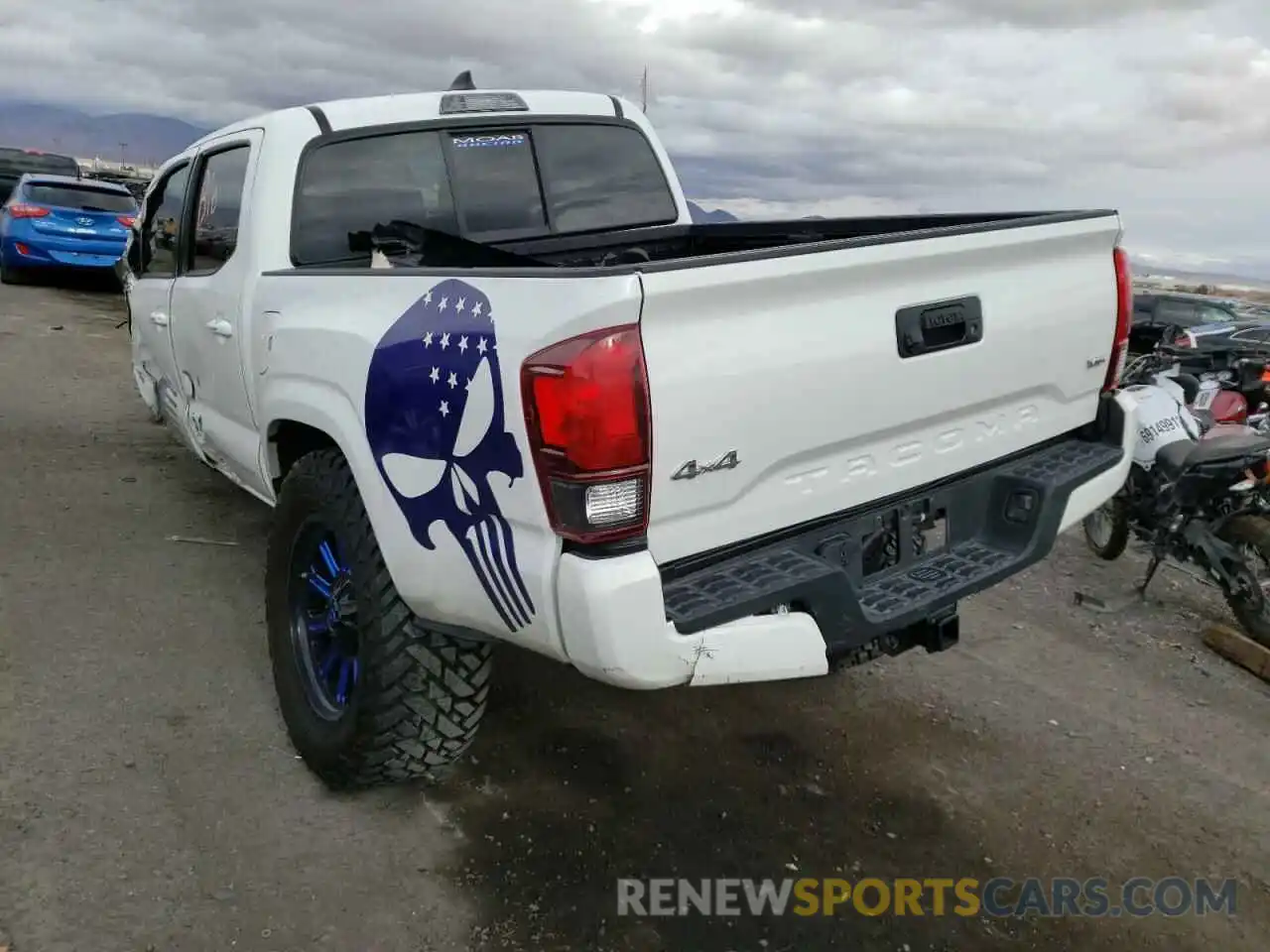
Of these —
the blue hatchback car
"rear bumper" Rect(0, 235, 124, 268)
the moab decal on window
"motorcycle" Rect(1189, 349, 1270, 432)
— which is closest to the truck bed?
the moab decal on window

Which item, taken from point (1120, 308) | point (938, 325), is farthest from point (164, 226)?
point (1120, 308)

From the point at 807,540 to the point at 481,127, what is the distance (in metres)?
2.48

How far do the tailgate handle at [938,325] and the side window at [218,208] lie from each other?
2.55 m

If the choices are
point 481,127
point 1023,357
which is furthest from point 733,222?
point 1023,357

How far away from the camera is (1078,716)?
3.83 metres

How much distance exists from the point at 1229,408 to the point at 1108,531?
96 cm

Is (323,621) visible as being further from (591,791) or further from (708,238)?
(708,238)

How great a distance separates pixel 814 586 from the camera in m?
2.37

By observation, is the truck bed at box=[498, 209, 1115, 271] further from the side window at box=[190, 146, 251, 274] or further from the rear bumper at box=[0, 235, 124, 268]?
the rear bumper at box=[0, 235, 124, 268]

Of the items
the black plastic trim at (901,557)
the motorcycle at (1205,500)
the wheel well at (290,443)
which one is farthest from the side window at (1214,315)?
the wheel well at (290,443)

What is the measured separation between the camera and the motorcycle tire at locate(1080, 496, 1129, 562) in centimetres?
530

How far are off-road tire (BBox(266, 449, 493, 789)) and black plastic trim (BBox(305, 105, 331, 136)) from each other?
4.55ft

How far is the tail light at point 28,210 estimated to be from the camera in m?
13.6

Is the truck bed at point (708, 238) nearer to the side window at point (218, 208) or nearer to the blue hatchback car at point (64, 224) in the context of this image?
the side window at point (218, 208)
